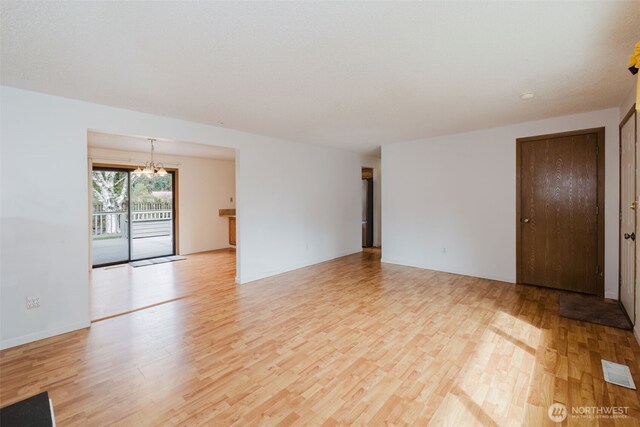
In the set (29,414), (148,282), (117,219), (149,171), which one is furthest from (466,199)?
(117,219)

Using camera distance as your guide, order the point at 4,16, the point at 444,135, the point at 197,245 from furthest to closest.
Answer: the point at 197,245 → the point at 444,135 → the point at 4,16

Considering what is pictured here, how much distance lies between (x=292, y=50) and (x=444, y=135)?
3.88 meters

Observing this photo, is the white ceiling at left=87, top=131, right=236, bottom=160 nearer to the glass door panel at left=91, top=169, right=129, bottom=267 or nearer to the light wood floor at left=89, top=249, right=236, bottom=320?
the glass door panel at left=91, top=169, right=129, bottom=267

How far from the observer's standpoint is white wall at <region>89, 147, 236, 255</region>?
724 cm

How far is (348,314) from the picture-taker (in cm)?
343

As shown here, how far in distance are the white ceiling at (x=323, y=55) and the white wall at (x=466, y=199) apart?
0.88 meters

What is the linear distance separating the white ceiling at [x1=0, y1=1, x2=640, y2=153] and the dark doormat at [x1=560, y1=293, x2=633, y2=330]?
2453 mm

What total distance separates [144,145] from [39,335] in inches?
153

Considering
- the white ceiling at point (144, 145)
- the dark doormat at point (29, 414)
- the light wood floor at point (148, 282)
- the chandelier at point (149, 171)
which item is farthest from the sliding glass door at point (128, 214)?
the dark doormat at point (29, 414)

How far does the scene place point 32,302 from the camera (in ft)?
9.51

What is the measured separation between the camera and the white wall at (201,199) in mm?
7238

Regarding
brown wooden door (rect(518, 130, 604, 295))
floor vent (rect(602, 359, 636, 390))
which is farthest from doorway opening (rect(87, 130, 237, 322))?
brown wooden door (rect(518, 130, 604, 295))

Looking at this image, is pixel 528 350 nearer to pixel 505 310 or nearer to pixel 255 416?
pixel 505 310

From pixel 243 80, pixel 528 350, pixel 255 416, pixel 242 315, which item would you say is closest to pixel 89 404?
pixel 255 416
